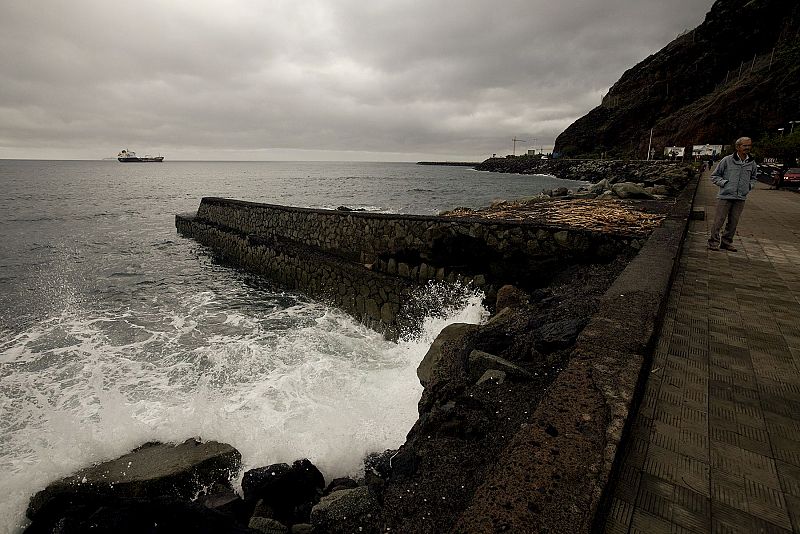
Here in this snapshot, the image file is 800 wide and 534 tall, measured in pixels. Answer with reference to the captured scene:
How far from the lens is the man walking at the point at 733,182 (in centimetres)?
629

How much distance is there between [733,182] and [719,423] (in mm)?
6005

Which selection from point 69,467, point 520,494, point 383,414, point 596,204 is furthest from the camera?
point 596,204

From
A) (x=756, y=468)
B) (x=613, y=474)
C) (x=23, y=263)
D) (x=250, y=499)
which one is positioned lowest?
(x=23, y=263)

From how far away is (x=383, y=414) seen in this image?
208 inches

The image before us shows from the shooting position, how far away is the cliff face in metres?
55.1

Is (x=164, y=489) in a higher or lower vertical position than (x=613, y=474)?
lower

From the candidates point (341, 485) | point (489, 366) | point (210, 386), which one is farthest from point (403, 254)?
point (341, 485)

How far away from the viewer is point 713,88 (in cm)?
7688

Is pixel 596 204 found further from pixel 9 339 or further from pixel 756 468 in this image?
pixel 9 339

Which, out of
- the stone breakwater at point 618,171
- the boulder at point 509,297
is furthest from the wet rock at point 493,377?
the stone breakwater at point 618,171

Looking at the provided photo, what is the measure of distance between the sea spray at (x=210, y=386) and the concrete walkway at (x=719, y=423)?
297cm

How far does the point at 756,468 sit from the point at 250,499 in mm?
3730

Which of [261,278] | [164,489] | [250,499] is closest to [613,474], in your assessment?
[250,499]

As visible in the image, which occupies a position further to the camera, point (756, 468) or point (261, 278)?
point (261, 278)
